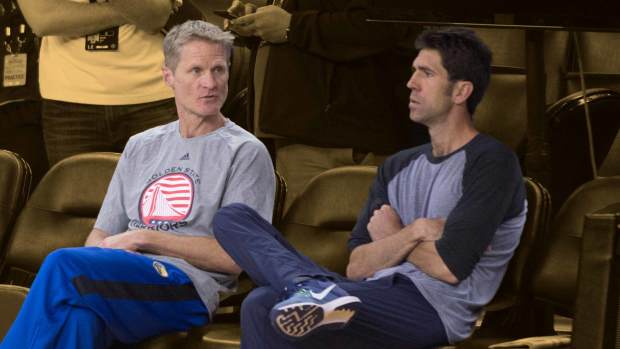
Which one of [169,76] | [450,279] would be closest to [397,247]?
[450,279]

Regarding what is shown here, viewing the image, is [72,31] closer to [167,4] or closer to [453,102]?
[167,4]

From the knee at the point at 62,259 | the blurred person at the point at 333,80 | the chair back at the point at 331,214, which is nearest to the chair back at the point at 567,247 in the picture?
the chair back at the point at 331,214

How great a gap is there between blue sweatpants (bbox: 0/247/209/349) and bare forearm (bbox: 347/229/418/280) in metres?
0.47

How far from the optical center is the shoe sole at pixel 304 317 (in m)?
2.78

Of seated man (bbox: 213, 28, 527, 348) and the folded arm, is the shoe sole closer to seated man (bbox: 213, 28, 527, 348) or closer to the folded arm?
seated man (bbox: 213, 28, 527, 348)

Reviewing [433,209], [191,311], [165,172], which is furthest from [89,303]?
[433,209]

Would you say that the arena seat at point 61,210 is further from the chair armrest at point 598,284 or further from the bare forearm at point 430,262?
the chair armrest at point 598,284

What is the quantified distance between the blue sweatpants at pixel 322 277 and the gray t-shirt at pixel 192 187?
1.10ft

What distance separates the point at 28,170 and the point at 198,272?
1121 millimetres

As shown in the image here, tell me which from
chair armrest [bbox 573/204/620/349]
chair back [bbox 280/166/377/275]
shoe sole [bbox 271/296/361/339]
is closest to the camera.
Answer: chair armrest [bbox 573/204/620/349]

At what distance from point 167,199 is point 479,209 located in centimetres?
98

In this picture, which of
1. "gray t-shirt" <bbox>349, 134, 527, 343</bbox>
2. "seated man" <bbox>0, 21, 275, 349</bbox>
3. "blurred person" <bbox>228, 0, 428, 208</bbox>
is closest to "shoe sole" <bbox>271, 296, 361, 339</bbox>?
"gray t-shirt" <bbox>349, 134, 527, 343</bbox>

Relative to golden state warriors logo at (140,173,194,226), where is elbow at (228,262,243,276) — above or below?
below

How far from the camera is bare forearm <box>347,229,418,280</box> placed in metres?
3.17
